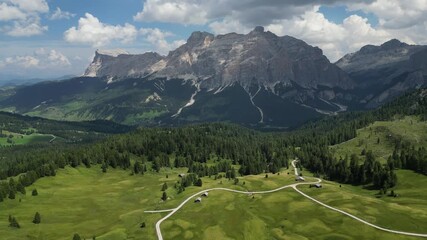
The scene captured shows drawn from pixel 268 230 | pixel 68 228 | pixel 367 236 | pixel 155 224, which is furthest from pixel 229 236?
pixel 68 228

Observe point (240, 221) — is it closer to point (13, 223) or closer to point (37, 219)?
point (37, 219)

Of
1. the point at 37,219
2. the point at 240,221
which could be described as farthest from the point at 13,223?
the point at 240,221

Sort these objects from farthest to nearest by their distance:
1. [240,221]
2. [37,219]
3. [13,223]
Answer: [37,219] → [240,221] → [13,223]

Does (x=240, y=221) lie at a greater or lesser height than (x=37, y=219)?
lesser

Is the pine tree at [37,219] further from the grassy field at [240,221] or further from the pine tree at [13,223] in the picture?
the pine tree at [13,223]

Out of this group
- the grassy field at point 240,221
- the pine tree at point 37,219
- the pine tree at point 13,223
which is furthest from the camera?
the pine tree at point 37,219

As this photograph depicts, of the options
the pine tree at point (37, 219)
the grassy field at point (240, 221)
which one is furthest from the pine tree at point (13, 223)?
the pine tree at point (37, 219)

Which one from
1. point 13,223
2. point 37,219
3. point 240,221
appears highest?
point 13,223

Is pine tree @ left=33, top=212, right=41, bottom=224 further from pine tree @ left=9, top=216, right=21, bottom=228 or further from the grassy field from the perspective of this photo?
pine tree @ left=9, top=216, right=21, bottom=228

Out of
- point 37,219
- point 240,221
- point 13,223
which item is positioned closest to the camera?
point 13,223

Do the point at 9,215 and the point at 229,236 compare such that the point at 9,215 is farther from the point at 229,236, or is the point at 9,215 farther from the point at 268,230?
the point at 268,230

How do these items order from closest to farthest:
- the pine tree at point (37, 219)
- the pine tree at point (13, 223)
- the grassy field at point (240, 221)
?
the grassy field at point (240, 221), the pine tree at point (13, 223), the pine tree at point (37, 219)
